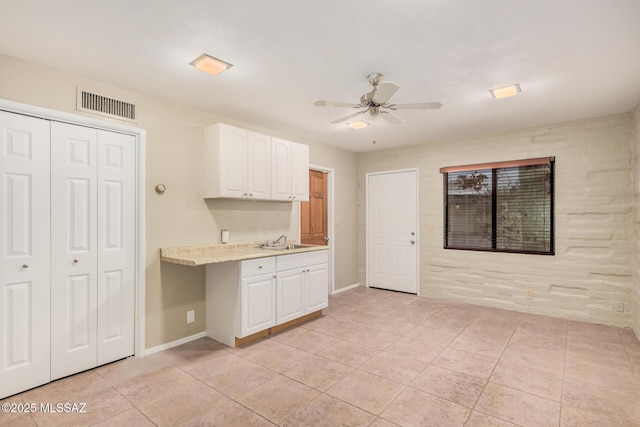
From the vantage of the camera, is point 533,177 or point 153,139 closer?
point 153,139

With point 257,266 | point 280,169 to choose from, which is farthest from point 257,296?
point 280,169

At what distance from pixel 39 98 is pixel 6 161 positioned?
1.74ft

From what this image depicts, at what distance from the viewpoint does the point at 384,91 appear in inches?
98.2

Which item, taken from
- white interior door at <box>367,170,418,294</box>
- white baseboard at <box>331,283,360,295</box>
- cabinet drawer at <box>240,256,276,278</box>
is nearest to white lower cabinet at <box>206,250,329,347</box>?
cabinet drawer at <box>240,256,276,278</box>

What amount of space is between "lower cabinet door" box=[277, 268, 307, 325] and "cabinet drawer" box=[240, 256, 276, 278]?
0.53 ft

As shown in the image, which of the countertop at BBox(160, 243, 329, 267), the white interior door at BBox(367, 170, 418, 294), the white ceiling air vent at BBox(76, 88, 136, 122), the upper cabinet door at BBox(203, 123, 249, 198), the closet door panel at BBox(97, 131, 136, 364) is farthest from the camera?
the white interior door at BBox(367, 170, 418, 294)

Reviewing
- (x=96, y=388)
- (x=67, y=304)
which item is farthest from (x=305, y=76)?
(x=96, y=388)

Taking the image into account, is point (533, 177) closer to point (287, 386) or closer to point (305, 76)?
point (305, 76)

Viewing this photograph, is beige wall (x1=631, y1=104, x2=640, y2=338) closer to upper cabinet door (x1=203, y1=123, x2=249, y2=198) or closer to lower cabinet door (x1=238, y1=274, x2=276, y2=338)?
lower cabinet door (x1=238, y1=274, x2=276, y2=338)

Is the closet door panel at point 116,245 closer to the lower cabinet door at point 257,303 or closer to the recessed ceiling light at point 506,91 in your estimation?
the lower cabinet door at point 257,303

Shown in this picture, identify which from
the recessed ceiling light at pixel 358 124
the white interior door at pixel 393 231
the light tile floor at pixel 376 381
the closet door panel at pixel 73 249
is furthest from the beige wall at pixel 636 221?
the closet door panel at pixel 73 249

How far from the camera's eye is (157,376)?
2.69 m

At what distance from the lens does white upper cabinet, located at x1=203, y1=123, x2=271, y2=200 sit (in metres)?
3.43

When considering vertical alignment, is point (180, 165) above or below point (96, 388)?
above
